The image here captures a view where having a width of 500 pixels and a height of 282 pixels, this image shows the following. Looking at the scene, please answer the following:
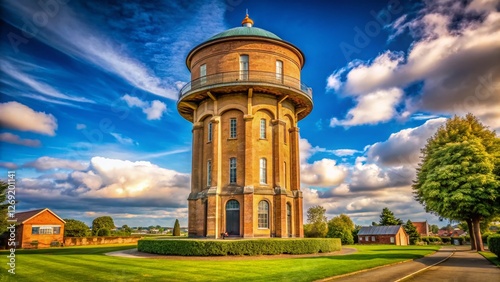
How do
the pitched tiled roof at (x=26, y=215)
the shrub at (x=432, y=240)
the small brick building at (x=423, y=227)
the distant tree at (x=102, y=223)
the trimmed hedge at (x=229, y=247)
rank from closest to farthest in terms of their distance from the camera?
the trimmed hedge at (x=229, y=247) < the pitched tiled roof at (x=26, y=215) < the distant tree at (x=102, y=223) < the shrub at (x=432, y=240) < the small brick building at (x=423, y=227)

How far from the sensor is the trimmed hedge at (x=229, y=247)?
73.7ft

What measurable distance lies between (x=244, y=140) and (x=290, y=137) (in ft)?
18.4

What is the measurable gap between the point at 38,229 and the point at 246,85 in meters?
35.1

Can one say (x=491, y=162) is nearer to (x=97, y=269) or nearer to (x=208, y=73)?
(x=208, y=73)

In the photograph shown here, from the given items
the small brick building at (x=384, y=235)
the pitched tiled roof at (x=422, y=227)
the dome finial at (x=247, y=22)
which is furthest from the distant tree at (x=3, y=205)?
the pitched tiled roof at (x=422, y=227)

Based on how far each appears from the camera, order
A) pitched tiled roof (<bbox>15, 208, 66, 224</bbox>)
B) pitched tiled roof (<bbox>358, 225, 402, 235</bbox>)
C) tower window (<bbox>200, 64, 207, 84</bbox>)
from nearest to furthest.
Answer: tower window (<bbox>200, 64, 207, 84</bbox>) < pitched tiled roof (<bbox>15, 208, 66, 224</bbox>) < pitched tiled roof (<bbox>358, 225, 402, 235</bbox>)

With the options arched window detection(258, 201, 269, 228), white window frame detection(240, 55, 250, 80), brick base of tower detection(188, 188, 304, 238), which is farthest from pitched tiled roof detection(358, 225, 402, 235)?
white window frame detection(240, 55, 250, 80)

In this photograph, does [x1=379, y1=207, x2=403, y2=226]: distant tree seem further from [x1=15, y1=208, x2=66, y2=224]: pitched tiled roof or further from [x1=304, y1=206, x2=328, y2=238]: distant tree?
[x1=15, y1=208, x2=66, y2=224]: pitched tiled roof

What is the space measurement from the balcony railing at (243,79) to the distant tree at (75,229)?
1369 inches

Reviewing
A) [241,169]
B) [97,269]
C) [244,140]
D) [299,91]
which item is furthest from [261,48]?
[97,269]

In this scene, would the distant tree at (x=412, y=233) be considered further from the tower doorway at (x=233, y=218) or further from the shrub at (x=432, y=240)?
the tower doorway at (x=233, y=218)

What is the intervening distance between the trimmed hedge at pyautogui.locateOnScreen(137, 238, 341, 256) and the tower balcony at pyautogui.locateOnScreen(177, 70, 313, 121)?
12370mm

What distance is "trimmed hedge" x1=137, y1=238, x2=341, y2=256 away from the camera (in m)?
22.5

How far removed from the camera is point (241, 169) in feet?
98.7
